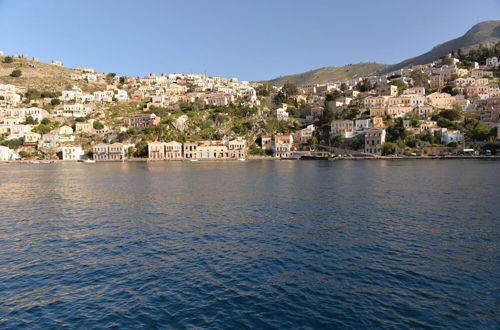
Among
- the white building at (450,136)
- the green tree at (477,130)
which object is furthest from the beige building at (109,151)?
the green tree at (477,130)

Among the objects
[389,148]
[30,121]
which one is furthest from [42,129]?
[389,148]

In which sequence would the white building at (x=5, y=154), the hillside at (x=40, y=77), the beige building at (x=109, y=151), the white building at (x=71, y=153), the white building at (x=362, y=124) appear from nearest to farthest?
the white building at (x=362, y=124)
the white building at (x=5, y=154)
the white building at (x=71, y=153)
the beige building at (x=109, y=151)
the hillside at (x=40, y=77)

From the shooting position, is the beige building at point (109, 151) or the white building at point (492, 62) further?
the white building at point (492, 62)

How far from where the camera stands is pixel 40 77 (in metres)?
168

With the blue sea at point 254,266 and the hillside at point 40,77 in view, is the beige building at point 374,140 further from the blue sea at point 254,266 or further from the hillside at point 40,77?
the hillside at point 40,77

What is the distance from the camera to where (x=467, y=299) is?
1040cm

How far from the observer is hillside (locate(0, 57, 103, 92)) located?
520ft

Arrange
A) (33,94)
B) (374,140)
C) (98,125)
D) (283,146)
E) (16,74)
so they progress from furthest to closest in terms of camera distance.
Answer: (16,74) < (33,94) < (98,125) < (283,146) < (374,140)

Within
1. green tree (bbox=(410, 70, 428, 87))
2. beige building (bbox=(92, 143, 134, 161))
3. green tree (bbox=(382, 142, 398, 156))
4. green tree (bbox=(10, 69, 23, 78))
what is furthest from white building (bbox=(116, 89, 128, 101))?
green tree (bbox=(410, 70, 428, 87))

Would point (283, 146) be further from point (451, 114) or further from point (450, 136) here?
point (451, 114)

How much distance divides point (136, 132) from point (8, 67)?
337 feet

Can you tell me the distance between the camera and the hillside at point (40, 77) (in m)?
159

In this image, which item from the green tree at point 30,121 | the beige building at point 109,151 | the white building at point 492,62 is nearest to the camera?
the beige building at point 109,151

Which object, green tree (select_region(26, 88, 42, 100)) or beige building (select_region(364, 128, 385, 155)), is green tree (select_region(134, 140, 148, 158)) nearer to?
green tree (select_region(26, 88, 42, 100))
